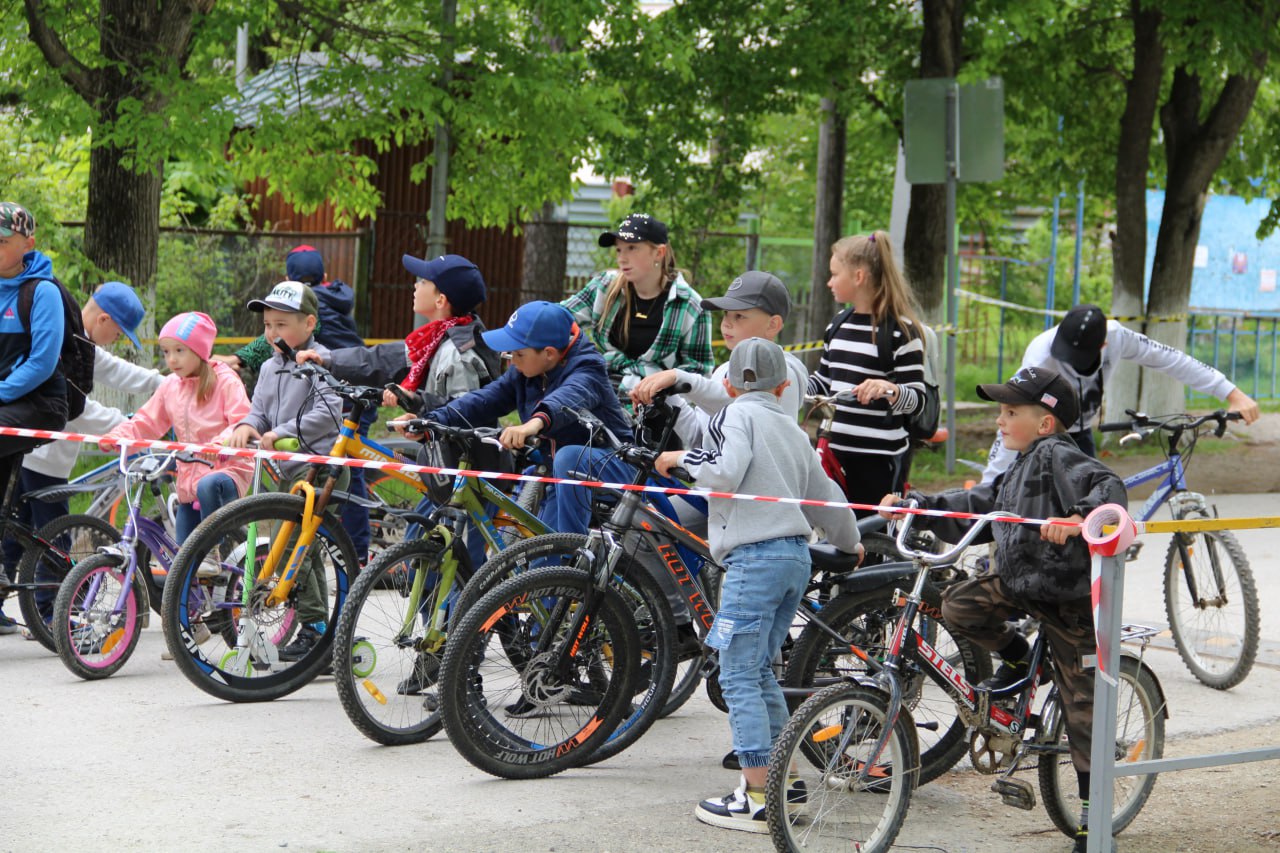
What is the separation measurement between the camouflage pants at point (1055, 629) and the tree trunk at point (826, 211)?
13.7m

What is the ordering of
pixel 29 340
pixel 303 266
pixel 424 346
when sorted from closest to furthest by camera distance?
pixel 424 346, pixel 29 340, pixel 303 266

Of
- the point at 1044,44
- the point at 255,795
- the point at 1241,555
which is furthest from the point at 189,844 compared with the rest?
the point at 1044,44

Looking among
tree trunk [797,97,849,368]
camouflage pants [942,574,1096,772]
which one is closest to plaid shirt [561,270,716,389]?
camouflage pants [942,574,1096,772]

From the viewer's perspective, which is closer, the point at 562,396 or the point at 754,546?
the point at 754,546

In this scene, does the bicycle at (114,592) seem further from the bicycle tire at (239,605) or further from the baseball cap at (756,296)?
the baseball cap at (756,296)

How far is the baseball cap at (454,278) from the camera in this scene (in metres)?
6.90

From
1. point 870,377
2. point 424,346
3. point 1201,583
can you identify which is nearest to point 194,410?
point 424,346

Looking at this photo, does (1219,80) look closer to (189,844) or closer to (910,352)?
(910,352)

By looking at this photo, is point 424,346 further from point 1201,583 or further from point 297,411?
point 1201,583

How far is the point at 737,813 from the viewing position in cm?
525

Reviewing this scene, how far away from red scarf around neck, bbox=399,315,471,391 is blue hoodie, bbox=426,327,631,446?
19.0 inches

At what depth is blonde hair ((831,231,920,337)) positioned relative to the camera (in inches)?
273

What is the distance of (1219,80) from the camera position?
17359mm

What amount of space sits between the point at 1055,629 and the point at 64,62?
8.73 m
